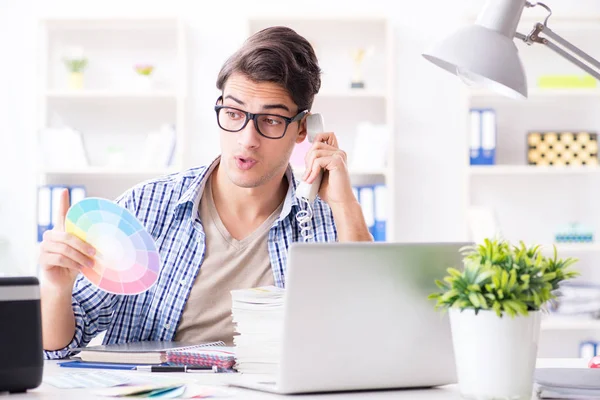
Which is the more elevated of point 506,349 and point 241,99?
point 241,99

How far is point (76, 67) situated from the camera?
13.7 feet

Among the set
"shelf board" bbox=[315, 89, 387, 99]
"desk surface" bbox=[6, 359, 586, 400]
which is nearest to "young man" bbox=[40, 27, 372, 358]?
"desk surface" bbox=[6, 359, 586, 400]

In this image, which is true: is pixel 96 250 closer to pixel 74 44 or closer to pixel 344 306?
pixel 344 306

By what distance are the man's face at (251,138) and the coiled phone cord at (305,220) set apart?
0.14m

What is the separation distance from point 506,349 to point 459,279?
4.5 inches

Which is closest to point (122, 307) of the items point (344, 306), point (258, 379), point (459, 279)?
point (258, 379)

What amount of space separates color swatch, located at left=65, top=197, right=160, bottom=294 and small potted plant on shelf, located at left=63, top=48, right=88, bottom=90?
2840mm

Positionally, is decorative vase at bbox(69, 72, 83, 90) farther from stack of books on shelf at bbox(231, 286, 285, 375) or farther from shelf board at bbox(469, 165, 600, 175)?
stack of books on shelf at bbox(231, 286, 285, 375)

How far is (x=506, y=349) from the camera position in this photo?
1168 mm

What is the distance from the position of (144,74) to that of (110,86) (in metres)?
0.27

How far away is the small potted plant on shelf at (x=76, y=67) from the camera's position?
13.7 feet

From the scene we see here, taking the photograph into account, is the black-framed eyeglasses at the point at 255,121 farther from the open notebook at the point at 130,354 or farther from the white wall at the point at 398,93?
the white wall at the point at 398,93

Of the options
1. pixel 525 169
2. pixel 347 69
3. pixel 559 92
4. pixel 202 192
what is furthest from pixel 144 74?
pixel 202 192

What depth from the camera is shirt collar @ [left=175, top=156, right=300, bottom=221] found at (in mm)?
2027
